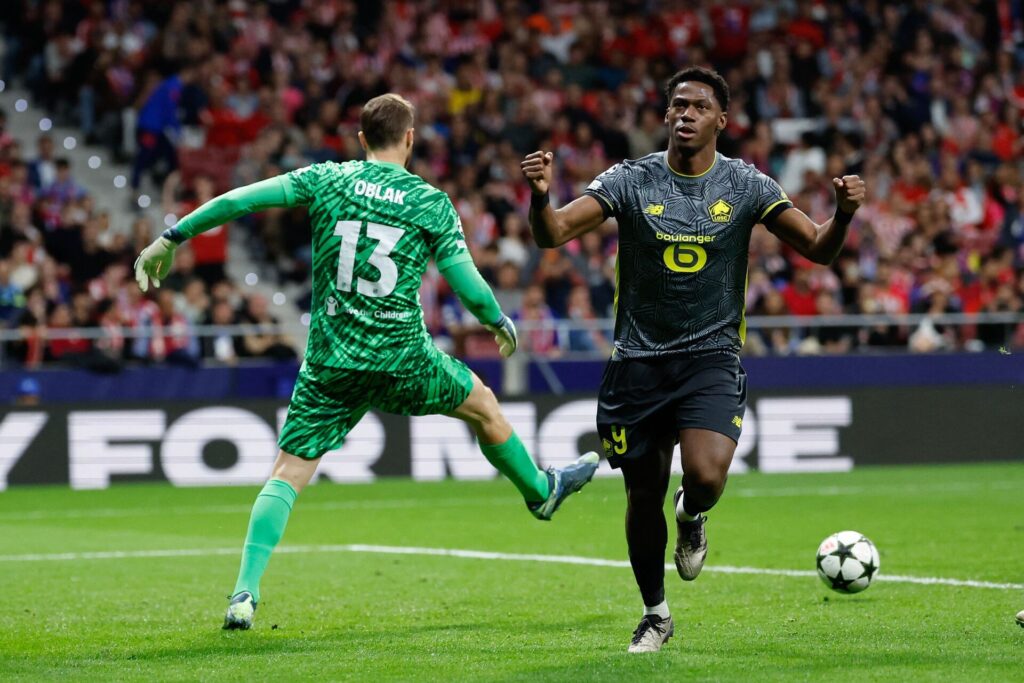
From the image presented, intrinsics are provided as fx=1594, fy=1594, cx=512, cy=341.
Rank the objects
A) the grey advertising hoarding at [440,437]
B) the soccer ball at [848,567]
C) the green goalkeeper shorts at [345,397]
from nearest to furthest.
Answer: the green goalkeeper shorts at [345,397] < the soccer ball at [848,567] < the grey advertising hoarding at [440,437]

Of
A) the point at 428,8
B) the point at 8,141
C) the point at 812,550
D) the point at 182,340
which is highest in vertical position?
the point at 428,8

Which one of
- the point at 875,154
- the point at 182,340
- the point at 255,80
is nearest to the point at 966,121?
the point at 875,154

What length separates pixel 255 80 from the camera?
22.0 m

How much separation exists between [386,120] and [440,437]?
986 centimetres

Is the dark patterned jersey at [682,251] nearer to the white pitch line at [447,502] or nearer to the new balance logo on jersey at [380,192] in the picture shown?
the new balance logo on jersey at [380,192]

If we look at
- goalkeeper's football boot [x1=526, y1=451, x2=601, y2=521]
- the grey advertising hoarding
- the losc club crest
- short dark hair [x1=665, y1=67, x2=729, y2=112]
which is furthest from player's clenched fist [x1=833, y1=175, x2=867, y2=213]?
the grey advertising hoarding

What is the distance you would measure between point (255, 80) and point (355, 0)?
8.47 feet

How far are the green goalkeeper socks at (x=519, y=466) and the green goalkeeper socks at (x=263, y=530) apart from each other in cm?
101

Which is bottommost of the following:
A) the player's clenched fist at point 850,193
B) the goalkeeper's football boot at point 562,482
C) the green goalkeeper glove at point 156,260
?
the goalkeeper's football boot at point 562,482

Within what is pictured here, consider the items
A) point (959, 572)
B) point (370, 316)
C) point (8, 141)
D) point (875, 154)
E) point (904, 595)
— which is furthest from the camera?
point (875, 154)

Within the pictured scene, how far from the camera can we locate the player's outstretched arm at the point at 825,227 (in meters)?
6.66

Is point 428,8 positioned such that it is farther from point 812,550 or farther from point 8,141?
point 812,550

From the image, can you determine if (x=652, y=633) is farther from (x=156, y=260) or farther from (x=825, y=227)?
(x=156, y=260)

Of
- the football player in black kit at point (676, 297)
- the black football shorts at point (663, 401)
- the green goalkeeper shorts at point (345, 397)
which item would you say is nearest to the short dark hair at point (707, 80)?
the football player in black kit at point (676, 297)
